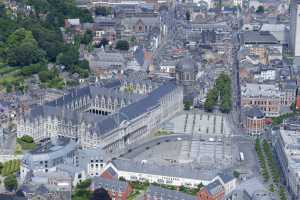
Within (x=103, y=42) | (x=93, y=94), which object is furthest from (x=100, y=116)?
(x=103, y=42)

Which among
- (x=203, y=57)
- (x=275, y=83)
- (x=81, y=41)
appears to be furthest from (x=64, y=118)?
(x=81, y=41)

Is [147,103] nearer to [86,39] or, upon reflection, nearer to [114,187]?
[114,187]

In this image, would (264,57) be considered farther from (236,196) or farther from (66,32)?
(236,196)

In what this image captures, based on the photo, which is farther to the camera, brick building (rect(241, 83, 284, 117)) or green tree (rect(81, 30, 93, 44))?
green tree (rect(81, 30, 93, 44))

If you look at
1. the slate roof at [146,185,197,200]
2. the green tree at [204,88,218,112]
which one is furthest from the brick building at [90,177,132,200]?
the green tree at [204,88,218,112]

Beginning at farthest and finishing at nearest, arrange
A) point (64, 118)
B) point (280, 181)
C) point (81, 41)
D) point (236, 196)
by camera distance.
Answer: point (81, 41)
point (64, 118)
point (280, 181)
point (236, 196)

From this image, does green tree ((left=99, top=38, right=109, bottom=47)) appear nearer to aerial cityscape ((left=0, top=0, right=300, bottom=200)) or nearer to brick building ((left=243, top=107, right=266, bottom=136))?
aerial cityscape ((left=0, top=0, right=300, bottom=200))

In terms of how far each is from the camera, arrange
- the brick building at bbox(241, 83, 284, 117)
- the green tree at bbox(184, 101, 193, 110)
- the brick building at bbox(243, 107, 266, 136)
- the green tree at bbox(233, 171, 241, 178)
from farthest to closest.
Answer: the green tree at bbox(184, 101, 193, 110), the brick building at bbox(241, 83, 284, 117), the brick building at bbox(243, 107, 266, 136), the green tree at bbox(233, 171, 241, 178)
